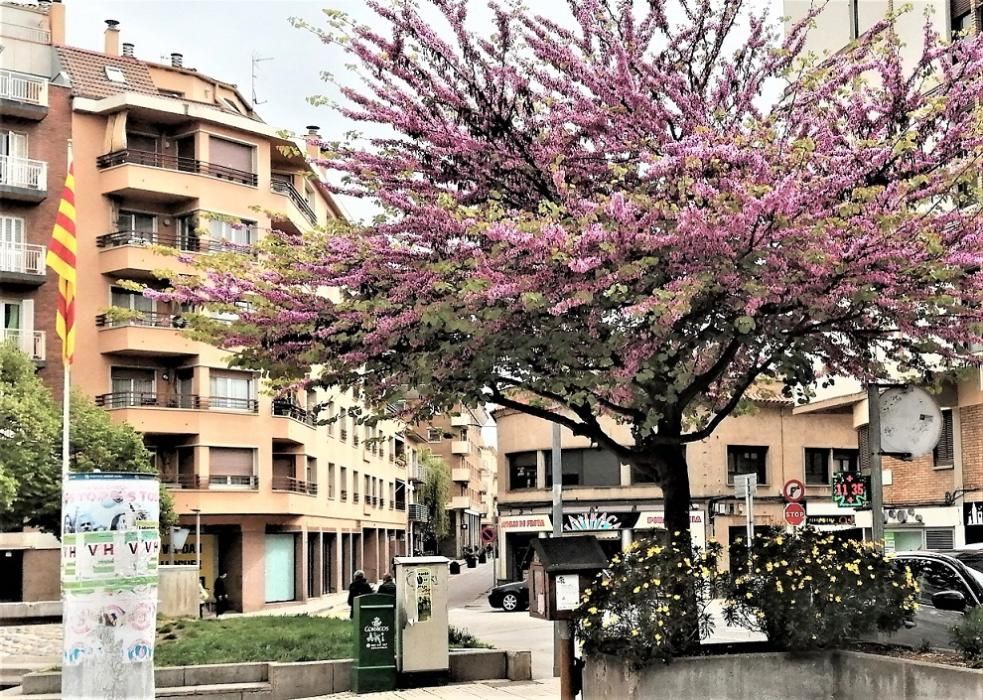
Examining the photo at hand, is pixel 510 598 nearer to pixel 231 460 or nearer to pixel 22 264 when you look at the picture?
pixel 231 460

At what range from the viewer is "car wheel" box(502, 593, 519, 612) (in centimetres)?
3762

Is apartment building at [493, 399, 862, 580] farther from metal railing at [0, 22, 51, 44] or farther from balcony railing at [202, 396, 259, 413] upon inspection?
metal railing at [0, 22, 51, 44]

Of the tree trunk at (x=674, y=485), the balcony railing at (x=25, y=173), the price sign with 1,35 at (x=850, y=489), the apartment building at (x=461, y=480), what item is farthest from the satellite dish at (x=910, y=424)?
the apartment building at (x=461, y=480)

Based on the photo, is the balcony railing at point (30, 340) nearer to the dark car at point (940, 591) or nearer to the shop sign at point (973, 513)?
the shop sign at point (973, 513)

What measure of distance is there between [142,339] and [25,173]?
24.7 ft

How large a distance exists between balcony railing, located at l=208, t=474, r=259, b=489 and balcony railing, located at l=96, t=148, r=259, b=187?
1139 cm

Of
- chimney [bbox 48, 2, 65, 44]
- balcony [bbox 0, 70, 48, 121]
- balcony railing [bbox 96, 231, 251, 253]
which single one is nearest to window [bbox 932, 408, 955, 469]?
balcony railing [bbox 96, 231, 251, 253]

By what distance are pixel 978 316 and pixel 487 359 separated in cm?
464

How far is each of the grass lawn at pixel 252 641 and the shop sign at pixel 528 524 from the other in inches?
1320

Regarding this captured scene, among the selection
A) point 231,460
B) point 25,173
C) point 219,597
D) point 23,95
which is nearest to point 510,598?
point 219,597

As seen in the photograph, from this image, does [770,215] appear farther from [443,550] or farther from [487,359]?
[443,550]

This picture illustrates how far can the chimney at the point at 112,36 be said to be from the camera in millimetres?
53312

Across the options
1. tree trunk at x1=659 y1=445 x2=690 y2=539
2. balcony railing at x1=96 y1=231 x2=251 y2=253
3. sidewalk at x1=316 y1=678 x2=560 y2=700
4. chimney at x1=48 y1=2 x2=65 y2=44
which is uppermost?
chimney at x1=48 y1=2 x2=65 y2=44

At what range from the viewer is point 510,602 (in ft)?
124
